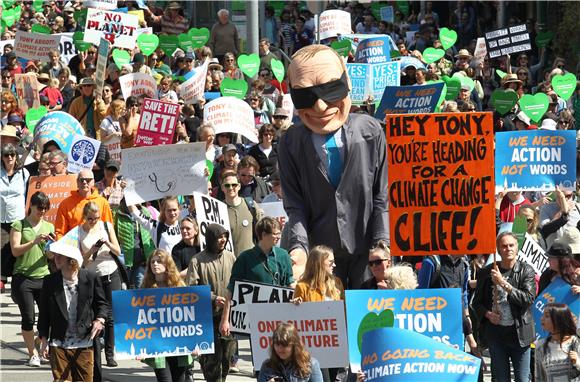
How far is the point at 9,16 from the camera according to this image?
99.8ft

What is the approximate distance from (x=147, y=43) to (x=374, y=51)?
3.88m

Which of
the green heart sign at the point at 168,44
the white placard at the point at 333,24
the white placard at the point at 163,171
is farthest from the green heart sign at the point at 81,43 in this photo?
the white placard at the point at 163,171

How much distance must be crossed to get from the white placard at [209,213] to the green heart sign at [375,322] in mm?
3639

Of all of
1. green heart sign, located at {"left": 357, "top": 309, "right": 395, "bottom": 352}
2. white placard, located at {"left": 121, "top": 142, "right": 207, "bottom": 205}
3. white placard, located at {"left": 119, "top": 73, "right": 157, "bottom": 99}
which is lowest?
green heart sign, located at {"left": 357, "top": 309, "right": 395, "bottom": 352}

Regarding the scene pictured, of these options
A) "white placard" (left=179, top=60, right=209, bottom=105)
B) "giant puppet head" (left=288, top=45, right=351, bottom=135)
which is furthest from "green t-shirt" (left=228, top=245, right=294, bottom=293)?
"white placard" (left=179, top=60, right=209, bottom=105)

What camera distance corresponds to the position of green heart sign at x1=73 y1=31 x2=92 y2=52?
25375mm

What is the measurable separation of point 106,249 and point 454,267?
2.90m

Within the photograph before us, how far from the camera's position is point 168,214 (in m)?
14.0

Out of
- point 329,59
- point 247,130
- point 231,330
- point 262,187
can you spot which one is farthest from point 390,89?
point 329,59

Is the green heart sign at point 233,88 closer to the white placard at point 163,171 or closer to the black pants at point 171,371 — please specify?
the white placard at point 163,171

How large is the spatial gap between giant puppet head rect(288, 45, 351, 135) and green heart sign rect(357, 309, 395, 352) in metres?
1.26

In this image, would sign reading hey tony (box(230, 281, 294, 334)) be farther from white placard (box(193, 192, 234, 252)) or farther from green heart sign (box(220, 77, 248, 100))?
green heart sign (box(220, 77, 248, 100))

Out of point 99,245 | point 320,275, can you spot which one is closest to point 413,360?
point 320,275

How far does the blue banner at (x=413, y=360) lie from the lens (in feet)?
28.3
